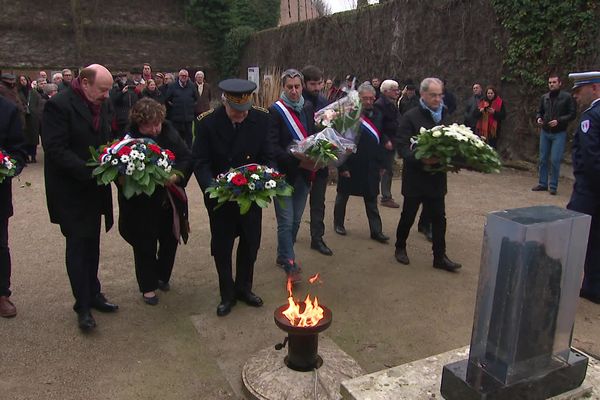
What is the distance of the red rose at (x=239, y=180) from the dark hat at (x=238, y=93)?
0.59m

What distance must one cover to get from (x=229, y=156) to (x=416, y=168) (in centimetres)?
202

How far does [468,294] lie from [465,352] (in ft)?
7.27

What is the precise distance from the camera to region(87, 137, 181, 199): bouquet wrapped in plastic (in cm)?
376

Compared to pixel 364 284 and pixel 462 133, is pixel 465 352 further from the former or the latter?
pixel 462 133

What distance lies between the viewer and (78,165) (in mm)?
3795

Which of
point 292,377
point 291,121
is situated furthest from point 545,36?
point 292,377

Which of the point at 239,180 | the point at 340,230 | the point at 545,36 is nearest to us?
the point at 239,180

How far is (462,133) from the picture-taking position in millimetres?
5094

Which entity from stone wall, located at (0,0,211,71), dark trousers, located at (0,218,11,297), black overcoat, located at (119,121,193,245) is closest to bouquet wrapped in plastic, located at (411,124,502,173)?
black overcoat, located at (119,121,193,245)

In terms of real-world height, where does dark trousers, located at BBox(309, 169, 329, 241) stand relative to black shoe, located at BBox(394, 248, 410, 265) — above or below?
above

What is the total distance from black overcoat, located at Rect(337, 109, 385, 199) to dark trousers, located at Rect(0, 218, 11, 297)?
3.52 metres

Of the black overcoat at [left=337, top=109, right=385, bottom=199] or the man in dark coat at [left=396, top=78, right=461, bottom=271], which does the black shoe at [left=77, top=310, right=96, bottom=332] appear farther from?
the black overcoat at [left=337, top=109, right=385, bottom=199]

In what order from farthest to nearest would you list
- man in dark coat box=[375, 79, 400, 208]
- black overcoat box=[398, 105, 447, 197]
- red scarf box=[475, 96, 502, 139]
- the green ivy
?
red scarf box=[475, 96, 502, 139]
the green ivy
man in dark coat box=[375, 79, 400, 208]
black overcoat box=[398, 105, 447, 197]

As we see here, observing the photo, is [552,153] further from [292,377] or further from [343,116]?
[292,377]
